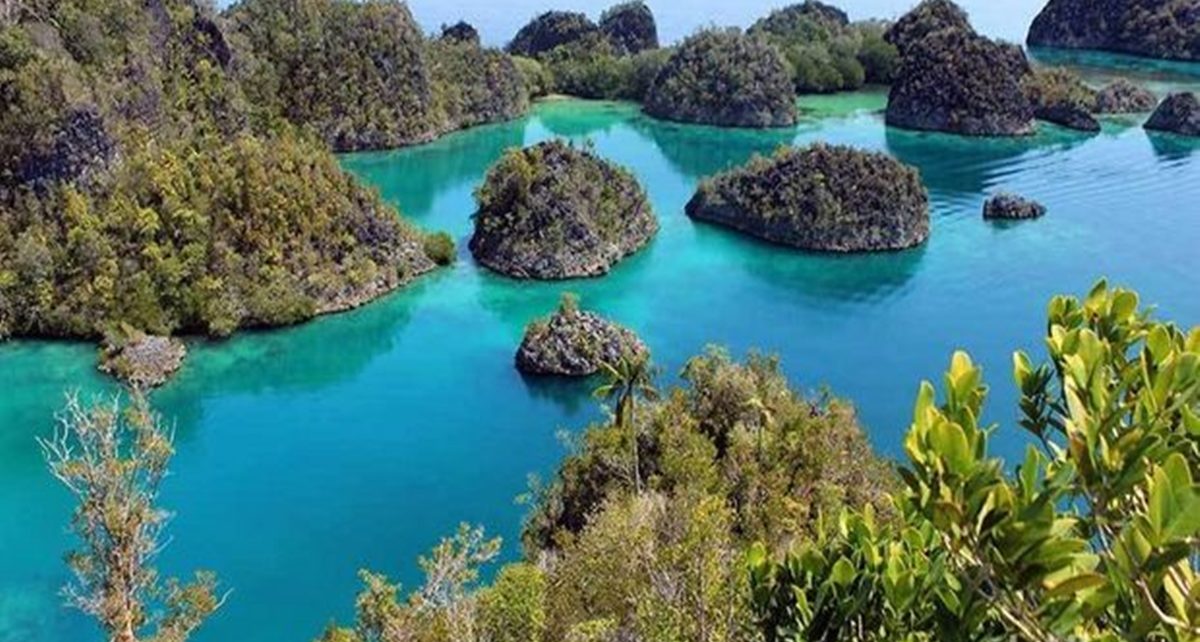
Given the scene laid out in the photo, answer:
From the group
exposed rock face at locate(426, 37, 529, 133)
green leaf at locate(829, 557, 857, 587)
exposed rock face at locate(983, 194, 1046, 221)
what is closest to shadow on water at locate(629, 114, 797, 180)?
exposed rock face at locate(426, 37, 529, 133)

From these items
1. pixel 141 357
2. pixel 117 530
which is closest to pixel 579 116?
pixel 141 357

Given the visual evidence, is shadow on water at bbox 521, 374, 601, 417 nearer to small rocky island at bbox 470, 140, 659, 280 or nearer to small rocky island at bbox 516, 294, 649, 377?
small rocky island at bbox 516, 294, 649, 377

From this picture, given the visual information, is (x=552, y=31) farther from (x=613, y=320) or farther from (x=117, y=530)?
(x=117, y=530)

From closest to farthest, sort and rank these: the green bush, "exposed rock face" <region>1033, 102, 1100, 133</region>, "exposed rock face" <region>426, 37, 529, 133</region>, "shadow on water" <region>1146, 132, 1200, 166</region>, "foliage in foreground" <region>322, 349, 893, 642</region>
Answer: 1. "foliage in foreground" <region>322, 349, 893, 642</region>
2. the green bush
3. "shadow on water" <region>1146, 132, 1200, 166</region>
4. "exposed rock face" <region>426, 37, 529, 133</region>
5. "exposed rock face" <region>1033, 102, 1100, 133</region>

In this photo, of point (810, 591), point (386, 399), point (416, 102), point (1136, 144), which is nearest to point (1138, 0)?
point (1136, 144)

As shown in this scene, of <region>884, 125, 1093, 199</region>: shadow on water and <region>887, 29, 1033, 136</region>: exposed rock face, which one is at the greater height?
<region>887, 29, 1033, 136</region>: exposed rock face

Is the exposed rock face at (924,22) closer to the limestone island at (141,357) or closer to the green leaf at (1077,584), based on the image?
the limestone island at (141,357)
